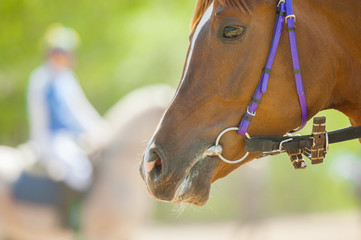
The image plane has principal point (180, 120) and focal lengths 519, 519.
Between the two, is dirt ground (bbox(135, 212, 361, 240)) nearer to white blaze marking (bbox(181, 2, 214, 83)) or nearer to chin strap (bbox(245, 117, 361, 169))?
chin strap (bbox(245, 117, 361, 169))

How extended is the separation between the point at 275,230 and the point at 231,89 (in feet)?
33.8

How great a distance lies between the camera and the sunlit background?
10.7m

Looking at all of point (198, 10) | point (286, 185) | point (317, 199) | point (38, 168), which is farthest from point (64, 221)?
point (317, 199)

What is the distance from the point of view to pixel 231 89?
2.17 m

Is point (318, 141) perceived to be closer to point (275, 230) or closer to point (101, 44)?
point (101, 44)

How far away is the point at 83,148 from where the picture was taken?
6.67 m

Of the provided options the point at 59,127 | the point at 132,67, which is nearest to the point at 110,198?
the point at 59,127

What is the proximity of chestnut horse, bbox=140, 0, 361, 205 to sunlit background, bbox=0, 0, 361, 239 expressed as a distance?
7.70m

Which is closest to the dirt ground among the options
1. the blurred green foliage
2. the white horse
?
the blurred green foliage

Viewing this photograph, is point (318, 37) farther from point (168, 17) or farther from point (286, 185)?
point (286, 185)

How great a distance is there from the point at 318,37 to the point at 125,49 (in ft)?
33.1

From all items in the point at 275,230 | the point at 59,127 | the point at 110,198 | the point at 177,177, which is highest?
the point at 59,127

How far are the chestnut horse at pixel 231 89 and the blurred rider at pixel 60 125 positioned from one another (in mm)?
4486

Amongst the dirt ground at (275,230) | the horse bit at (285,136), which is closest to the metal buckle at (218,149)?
the horse bit at (285,136)
